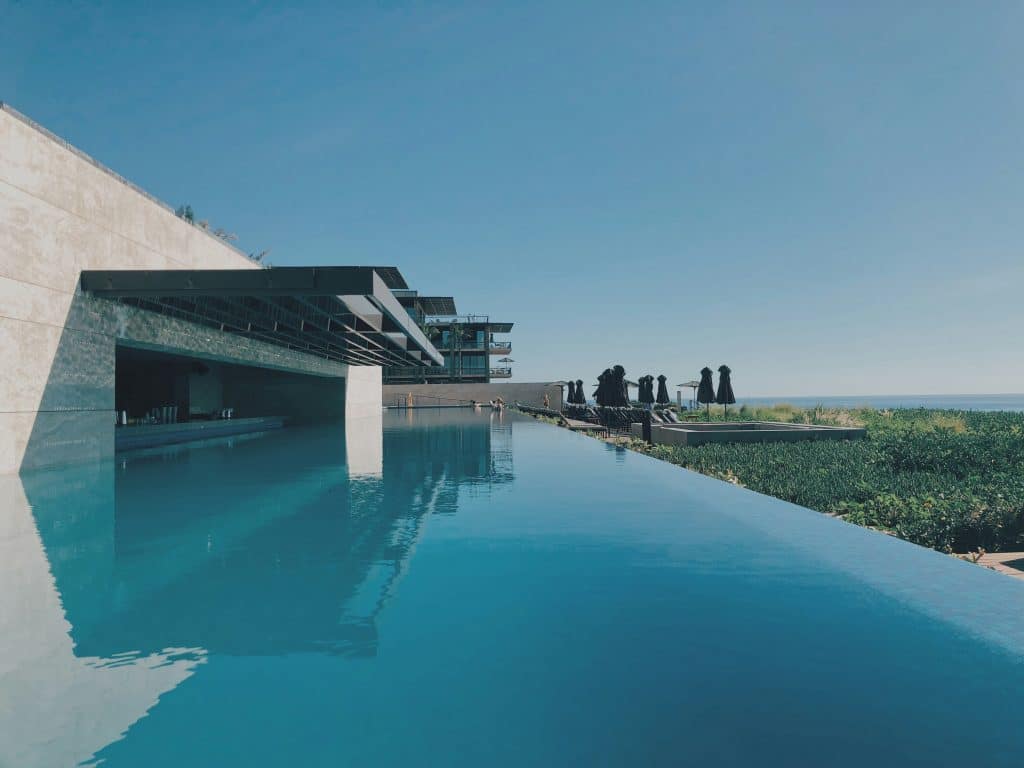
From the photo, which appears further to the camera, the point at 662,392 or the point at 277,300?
the point at 662,392

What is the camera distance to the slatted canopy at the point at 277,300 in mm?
12000

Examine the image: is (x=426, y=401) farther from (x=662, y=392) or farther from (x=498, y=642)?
(x=498, y=642)

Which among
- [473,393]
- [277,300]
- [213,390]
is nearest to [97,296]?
[277,300]

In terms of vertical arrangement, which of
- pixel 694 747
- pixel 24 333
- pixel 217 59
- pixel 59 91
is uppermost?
pixel 217 59

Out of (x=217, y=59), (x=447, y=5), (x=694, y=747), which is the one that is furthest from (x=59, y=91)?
(x=694, y=747)

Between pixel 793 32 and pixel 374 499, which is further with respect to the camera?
pixel 793 32

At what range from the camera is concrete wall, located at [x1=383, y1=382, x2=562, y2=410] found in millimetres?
57531

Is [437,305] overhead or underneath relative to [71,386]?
overhead

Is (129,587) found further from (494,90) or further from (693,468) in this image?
(494,90)

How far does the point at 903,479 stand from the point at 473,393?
4990 centimetres

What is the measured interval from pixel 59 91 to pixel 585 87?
14.3m

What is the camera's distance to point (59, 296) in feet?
38.5

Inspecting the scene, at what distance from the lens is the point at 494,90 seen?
1916 centimetres

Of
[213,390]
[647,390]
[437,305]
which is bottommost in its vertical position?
[647,390]
